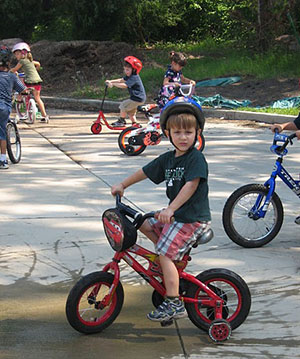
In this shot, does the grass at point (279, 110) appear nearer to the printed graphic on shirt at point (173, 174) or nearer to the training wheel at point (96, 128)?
the training wheel at point (96, 128)

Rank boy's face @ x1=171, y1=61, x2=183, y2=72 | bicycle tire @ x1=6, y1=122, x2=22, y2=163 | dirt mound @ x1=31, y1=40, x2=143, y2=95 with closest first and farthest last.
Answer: bicycle tire @ x1=6, y1=122, x2=22, y2=163
boy's face @ x1=171, y1=61, x2=183, y2=72
dirt mound @ x1=31, y1=40, x2=143, y2=95

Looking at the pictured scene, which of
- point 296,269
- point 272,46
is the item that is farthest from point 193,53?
point 296,269

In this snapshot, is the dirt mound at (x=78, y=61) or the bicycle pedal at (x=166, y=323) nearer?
the bicycle pedal at (x=166, y=323)

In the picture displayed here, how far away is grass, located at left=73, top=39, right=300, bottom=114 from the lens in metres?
19.4

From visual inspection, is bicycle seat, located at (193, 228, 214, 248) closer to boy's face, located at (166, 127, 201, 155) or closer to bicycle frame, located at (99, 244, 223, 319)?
bicycle frame, located at (99, 244, 223, 319)

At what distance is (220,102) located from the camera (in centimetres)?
1691

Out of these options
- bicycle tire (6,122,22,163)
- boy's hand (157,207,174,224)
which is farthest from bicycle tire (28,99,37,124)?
boy's hand (157,207,174,224)

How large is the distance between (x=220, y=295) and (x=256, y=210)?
1.93 m

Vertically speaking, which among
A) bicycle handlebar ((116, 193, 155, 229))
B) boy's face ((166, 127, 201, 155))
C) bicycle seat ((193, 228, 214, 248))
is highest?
boy's face ((166, 127, 201, 155))

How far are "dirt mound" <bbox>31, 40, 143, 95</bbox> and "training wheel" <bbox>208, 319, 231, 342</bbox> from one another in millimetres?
18332

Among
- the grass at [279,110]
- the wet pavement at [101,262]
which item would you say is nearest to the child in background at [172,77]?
the wet pavement at [101,262]

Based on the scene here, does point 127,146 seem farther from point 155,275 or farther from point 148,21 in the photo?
point 148,21

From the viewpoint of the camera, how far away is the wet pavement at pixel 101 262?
447 cm

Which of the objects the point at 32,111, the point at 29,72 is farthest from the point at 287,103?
the point at 29,72
